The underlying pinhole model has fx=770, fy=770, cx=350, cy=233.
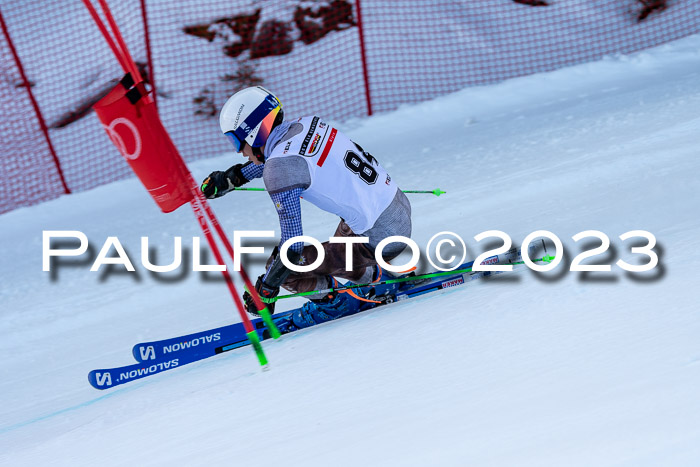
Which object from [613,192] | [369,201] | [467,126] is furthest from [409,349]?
[467,126]

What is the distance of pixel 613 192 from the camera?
17.7ft

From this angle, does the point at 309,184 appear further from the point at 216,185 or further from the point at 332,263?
the point at 216,185

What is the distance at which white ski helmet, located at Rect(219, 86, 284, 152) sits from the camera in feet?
12.5

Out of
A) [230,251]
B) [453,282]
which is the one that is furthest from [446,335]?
[230,251]

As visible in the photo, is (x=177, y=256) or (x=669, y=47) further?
(x=669, y=47)

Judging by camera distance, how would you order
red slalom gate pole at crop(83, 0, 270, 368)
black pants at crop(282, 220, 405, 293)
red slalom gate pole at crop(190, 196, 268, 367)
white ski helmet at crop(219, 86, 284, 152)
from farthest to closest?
black pants at crop(282, 220, 405, 293), white ski helmet at crop(219, 86, 284, 152), red slalom gate pole at crop(190, 196, 268, 367), red slalom gate pole at crop(83, 0, 270, 368)

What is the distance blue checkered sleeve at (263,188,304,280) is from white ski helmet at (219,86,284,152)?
347 mm

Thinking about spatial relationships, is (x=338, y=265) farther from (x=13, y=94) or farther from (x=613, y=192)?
(x=13, y=94)

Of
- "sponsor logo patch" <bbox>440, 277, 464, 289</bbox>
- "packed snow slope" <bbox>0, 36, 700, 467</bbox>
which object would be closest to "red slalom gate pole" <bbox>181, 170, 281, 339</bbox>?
"packed snow slope" <bbox>0, 36, 700, 467</bbox>

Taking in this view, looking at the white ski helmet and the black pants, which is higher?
the white ski helmet

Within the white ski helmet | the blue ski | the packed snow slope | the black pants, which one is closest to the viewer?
the packed snow slope

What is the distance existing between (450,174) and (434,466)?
4482mm

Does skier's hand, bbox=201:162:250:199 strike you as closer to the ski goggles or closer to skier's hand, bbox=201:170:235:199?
skier's hand, bbox=201:170:235:199

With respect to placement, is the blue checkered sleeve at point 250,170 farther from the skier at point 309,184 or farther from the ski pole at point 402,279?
the ski pole at point 402,279
